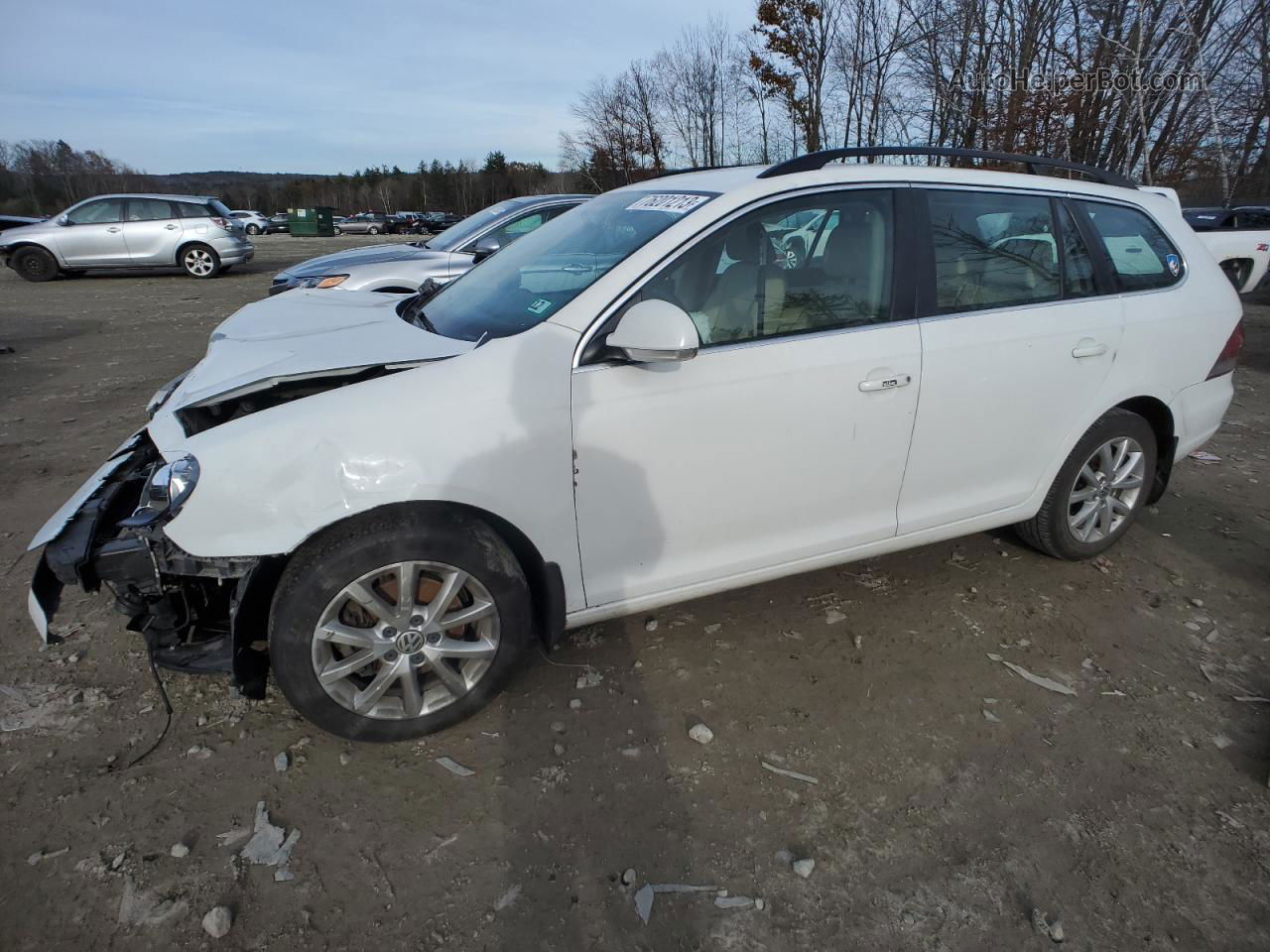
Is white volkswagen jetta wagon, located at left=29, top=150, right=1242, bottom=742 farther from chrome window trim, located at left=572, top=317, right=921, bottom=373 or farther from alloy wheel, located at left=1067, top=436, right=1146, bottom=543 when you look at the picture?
alloy wheel, located at left=1067, top=436, right=1146, bottom=543

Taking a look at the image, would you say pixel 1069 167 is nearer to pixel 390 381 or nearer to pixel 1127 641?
pixel 1127 641

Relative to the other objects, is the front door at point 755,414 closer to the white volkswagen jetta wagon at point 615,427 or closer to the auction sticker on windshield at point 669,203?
the white volkswagen jetta wagon at point 615,427

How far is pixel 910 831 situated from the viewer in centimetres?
218

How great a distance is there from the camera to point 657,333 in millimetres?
2242

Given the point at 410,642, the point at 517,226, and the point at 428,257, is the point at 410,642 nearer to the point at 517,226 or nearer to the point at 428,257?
the point at 428,257

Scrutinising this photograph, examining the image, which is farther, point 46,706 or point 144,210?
point 144,210

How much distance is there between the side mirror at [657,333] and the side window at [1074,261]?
1968 mm

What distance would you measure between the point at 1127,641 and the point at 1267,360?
7579 millimetres

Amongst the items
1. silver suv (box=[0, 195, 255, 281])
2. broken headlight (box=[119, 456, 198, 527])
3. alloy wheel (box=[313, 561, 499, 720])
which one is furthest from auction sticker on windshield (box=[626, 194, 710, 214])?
silver suv (box=[0, 195, 255, 281])

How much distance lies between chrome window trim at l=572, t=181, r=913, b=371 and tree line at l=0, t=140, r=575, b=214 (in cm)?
5626

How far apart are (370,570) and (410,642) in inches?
11.6

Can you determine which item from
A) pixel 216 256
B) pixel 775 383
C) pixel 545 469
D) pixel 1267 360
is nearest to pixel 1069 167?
pixel 775 383

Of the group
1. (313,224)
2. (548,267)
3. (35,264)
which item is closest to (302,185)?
(313,224)

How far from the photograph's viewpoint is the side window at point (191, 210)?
1548 cm
